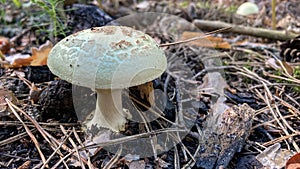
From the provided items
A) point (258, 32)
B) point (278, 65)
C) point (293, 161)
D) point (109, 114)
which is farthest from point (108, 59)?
point (258, 32)

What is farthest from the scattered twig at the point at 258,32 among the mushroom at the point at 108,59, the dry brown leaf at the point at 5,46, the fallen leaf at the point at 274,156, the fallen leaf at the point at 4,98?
the fallen leaf at the point at 4,98

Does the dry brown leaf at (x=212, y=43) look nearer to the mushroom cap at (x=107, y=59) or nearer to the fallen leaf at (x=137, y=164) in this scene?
the mushroom cap at (x=107, y=59)

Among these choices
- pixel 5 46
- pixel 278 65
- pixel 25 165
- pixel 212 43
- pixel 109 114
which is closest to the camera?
pixel 25 165

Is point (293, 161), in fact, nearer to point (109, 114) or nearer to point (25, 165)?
point (109, 114)

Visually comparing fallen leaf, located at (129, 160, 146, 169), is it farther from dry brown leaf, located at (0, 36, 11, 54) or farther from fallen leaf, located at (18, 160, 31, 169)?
dry brown leaf, located at (0, 36, 11, 54)

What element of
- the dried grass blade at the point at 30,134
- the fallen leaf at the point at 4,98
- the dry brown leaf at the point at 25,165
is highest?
the fallen leaf at the point at 4,98

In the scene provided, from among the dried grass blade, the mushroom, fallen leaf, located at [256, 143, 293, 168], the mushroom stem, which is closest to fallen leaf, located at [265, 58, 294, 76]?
fallen leaf, located at [256, 143, 293, 168]

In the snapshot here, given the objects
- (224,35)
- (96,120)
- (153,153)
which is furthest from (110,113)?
(224,35)
